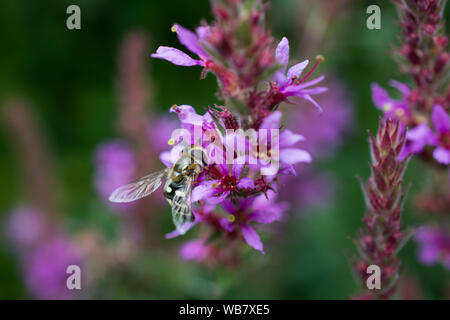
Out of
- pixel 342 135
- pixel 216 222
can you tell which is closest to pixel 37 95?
pixel 342 135

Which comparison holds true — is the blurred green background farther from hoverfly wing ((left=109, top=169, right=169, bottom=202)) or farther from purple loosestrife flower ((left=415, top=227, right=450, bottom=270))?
hoverfly wing ((left=109, top=169, right=169, bottom=202))

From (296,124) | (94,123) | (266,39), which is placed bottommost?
(266,39)

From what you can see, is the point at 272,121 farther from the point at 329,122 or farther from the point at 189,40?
the point at 329,122

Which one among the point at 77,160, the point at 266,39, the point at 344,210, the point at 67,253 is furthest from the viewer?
the point at 77,160

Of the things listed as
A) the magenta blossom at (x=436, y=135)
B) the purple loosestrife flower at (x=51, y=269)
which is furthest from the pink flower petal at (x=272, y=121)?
the purple loosestrife flower at (x=51, y=269)

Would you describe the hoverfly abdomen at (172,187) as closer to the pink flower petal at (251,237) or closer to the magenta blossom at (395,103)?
the pink flower petal at (251,237)

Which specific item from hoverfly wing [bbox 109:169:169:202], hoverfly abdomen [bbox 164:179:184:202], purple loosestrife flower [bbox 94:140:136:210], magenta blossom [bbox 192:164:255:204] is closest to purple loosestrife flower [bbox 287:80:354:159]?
purple loosestrife flower [bbox 94:140:136:210]

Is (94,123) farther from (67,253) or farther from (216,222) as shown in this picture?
(216,222)
